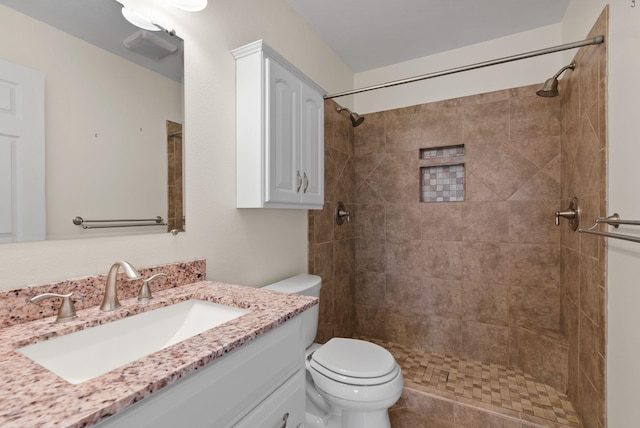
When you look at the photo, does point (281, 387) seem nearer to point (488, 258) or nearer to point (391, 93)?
point (488, 258)

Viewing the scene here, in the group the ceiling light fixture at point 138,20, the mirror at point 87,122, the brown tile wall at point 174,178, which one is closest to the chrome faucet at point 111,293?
the mirror at point 87,122

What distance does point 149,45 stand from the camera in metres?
1.14

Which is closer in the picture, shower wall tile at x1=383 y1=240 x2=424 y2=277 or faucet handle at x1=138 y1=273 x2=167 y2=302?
faucet handle at x1=138 y1=273 x2=167 y2=302

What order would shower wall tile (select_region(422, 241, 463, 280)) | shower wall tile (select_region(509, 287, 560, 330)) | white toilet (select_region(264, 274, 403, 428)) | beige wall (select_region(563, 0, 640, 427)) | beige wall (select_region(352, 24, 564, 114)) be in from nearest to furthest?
1. beige wall (select_region(563, 0, 640, 427))
2. white toilet (select_region(264, 274, 403, 428))
3. shower wall tile (select_region(509, 287, 560, 330))
4. beige wall (select_region(352, 24, 564, 114))
5. shower wall tile (select_region(422, 241, 463, 280))

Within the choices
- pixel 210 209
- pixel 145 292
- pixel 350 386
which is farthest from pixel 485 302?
pixel 145 292

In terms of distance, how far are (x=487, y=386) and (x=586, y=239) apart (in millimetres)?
1123

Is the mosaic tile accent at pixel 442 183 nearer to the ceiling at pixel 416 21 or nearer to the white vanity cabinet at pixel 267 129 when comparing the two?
A: the ceiling at pixel 416 21

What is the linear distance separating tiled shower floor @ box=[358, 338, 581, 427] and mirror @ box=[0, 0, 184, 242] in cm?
191

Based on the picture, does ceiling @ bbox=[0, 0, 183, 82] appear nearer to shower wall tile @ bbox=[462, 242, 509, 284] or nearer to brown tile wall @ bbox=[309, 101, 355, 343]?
brown tile wall @ bbox=[309, 101, 355, 343]

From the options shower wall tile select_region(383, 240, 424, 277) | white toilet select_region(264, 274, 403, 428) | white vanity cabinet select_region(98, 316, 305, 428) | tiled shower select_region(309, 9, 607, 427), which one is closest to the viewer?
white vanity cabinet select_region(98, 316, 305, 428)

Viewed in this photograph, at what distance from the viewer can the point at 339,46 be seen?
2477 millimetres

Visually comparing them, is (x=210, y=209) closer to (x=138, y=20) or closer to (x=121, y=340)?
(x=121, y=340)

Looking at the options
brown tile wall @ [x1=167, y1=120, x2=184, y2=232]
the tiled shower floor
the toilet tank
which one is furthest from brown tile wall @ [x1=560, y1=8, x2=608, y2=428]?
brown tile wall @ [x1=167, y1=120, x2=184, y2=232]

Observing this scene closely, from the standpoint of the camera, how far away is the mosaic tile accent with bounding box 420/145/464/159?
247 cm
